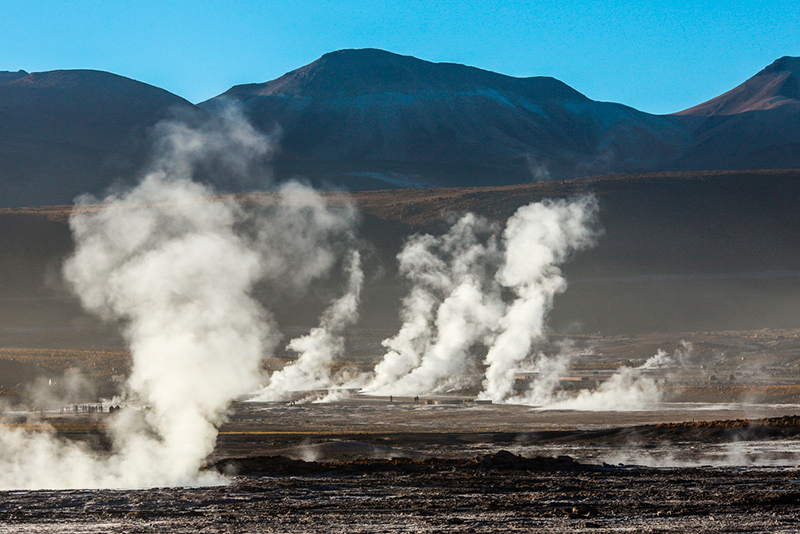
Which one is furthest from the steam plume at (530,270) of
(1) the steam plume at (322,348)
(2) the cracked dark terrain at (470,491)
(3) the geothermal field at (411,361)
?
(2) the cracked dark terrain at (470,491)

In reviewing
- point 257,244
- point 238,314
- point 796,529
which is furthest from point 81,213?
point 796,529

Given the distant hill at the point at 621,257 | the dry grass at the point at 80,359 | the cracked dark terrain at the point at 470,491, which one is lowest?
the cracked dark terrain at the point at 470,491

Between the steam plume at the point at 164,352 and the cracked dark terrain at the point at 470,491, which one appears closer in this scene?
the cracked dark terrain at the point at 470,491

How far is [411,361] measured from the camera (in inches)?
2953

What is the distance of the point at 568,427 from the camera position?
143 ft

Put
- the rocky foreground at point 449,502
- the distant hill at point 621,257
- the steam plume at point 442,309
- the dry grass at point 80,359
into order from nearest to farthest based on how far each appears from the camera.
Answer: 1. the rocky foreground at point 449,502
2. the steam plume at point 442,309
3. the dry grass at point 80,359
4. the distant hill at point 621,257

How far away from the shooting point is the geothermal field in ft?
78.3

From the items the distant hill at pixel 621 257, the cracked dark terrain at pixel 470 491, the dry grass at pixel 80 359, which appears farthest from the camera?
the distant hill at pixel 621 257

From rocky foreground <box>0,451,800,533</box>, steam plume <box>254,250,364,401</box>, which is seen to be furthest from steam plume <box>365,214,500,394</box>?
rocky foreground <box>0,451,800,533</box>

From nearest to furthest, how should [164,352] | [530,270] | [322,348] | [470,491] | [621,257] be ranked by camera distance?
[470,491], [164,352], [322,348], [530,270], [621,257]

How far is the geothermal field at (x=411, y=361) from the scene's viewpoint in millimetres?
23875

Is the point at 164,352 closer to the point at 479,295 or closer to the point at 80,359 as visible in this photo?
the point at 80,359

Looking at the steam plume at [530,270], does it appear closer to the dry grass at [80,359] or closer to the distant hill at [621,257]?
the distant hill at [621,257]

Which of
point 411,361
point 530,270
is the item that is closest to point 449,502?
point 411,361
